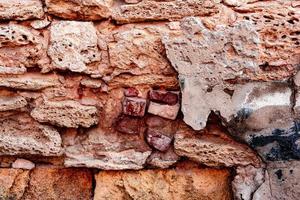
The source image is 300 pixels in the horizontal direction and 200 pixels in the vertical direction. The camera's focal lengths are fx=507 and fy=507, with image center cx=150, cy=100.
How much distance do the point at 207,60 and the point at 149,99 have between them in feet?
0.85

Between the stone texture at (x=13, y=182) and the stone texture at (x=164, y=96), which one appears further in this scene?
the stone texture at (x=13, y=182)

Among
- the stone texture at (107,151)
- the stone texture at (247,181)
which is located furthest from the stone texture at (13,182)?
the stone texture at (247,181)

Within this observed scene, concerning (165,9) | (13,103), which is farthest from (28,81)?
(165,9)

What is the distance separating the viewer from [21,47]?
72.4 inches

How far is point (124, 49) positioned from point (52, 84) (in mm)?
292

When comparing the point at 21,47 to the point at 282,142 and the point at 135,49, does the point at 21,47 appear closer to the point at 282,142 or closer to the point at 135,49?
the point at 135,49

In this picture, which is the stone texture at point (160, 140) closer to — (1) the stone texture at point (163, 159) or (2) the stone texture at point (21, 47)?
(1) the stone texture at point (163, 159)

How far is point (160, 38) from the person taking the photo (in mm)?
1786

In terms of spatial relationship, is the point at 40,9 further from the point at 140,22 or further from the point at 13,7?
the point at 140,22

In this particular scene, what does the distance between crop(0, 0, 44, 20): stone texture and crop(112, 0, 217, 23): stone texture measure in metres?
0.31

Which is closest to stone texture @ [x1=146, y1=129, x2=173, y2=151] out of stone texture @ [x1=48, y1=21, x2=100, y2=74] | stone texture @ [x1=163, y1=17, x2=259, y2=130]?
stone texture @ [x1=163, y1=17, x2=259, y2=130]

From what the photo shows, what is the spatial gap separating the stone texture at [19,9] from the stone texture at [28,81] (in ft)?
0.71

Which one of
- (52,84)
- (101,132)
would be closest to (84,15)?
(52,84)

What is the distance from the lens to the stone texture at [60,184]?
1945 mm
